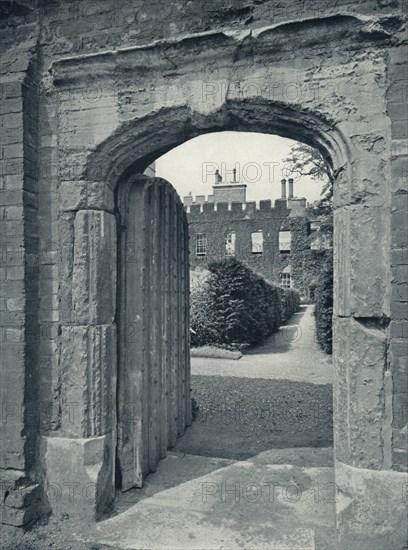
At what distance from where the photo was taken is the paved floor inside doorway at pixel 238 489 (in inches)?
126

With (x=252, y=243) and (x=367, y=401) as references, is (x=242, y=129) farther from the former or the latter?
(x=252, y=243)

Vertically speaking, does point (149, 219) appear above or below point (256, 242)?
below

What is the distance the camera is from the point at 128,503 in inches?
144

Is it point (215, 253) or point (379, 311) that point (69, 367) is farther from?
point (215, 253)

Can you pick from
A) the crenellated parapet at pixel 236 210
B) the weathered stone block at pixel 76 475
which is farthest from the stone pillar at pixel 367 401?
the crenellated parapet at pixel 236 210

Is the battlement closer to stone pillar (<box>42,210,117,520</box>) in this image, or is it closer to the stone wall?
the stone wall

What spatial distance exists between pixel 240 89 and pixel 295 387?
236 inches

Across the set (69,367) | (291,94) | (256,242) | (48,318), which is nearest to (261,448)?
(69,367)

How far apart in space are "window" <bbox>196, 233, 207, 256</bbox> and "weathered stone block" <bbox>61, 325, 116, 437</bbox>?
28288 mm

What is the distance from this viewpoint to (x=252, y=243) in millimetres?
31203

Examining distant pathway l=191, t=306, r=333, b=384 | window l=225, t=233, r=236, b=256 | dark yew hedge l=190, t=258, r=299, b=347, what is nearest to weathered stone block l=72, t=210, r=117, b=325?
distant pathway l=191, t=306, r=333, b=384

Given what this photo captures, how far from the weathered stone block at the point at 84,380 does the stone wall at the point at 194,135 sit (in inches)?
2.5

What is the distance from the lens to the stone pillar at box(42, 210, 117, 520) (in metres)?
3.47

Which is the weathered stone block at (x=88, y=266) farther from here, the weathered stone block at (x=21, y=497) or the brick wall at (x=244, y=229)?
the brick wall at (x=244, y=229)
